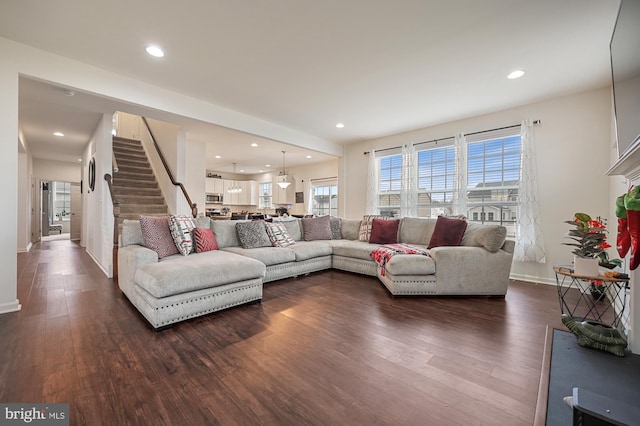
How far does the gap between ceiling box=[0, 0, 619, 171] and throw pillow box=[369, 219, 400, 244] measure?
1.78 meters

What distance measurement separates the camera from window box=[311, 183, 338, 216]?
27.1 ft

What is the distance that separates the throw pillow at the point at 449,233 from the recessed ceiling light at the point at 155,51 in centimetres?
388

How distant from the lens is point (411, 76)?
316 cm

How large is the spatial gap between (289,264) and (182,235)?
4.70 feet

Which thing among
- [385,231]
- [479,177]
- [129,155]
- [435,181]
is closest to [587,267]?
[385,231]

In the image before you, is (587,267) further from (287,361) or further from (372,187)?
(372,187)

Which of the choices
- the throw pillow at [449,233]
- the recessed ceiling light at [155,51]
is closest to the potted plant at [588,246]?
the throw pillow at [449,233]

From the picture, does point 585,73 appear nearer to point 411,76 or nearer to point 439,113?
point 439,113

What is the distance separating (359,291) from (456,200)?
2574 mm

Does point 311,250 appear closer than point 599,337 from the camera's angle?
No

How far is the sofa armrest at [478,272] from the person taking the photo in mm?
3094

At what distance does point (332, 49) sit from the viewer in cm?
264

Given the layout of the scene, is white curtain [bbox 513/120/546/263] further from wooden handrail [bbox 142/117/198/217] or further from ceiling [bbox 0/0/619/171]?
wooden handrail [bbox 142/117/198/217]

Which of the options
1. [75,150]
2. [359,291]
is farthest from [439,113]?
[75,150]
